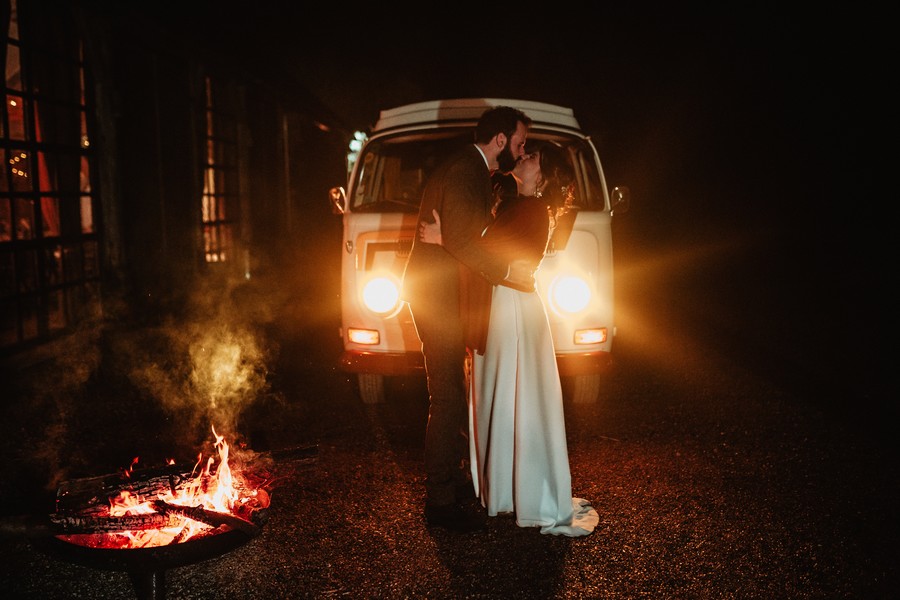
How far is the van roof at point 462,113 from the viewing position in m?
5.45

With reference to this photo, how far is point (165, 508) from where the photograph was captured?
275cm

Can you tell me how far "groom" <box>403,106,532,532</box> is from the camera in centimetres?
325

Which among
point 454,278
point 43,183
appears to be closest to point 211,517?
point 454,278

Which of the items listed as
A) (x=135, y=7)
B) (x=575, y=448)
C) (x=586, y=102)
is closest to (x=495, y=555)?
(x=575, y=448)

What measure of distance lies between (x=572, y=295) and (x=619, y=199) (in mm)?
1048

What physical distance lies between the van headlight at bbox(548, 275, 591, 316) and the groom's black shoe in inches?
70.6

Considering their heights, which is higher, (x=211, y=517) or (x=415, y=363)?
(x=415, y=363)

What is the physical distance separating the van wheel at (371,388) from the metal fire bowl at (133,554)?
9.24 ft

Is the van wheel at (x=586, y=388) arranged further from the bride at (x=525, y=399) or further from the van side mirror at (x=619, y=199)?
the bride at (x=525, y=399)

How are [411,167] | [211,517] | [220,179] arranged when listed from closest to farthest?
[211,517] → [411,167] → [220,179]

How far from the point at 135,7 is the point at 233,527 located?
627 centimetres

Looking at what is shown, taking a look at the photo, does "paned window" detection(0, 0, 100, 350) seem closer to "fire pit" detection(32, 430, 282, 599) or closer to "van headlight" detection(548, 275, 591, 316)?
"fire pit" detection(32, 430, 282, 599)

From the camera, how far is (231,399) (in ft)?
19.1

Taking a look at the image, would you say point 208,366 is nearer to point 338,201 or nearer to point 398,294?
point 338,201
